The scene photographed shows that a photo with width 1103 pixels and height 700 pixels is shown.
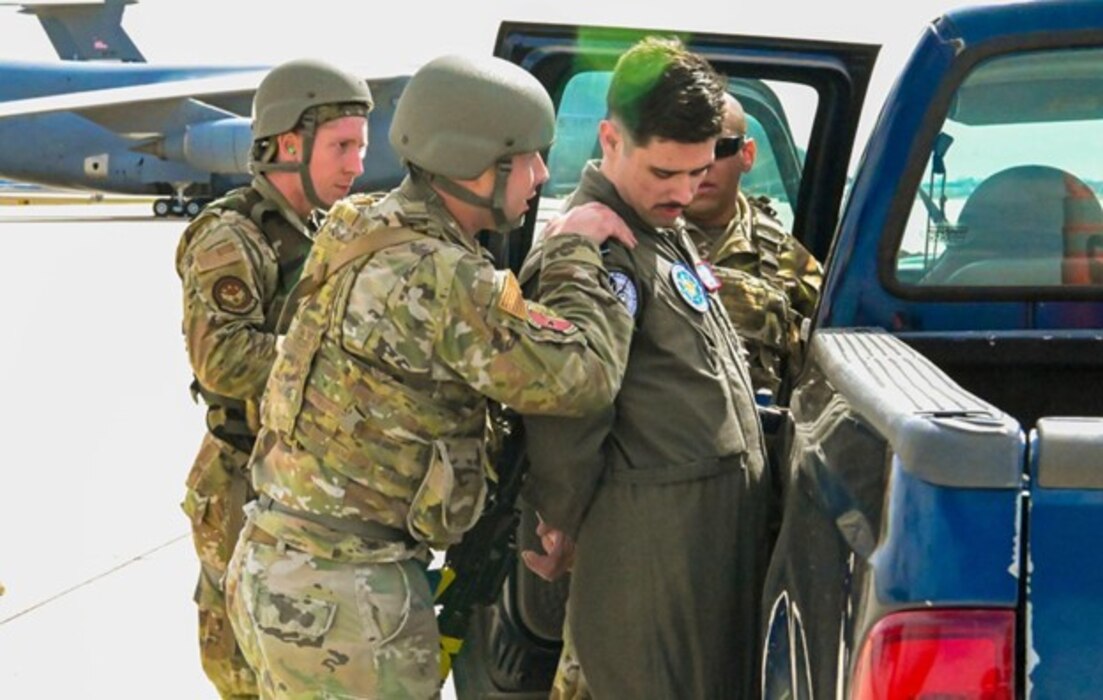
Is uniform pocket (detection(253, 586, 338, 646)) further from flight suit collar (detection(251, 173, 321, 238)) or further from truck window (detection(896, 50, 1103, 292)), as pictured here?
flight suit collar (detection(251, 173, 321, 238))

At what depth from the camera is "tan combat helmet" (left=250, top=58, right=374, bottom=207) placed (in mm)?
3744

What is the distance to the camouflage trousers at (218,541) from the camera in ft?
12.4

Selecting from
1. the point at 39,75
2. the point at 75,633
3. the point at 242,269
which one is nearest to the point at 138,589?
the point at 75,633

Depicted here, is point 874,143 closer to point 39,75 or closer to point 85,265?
point 85,265

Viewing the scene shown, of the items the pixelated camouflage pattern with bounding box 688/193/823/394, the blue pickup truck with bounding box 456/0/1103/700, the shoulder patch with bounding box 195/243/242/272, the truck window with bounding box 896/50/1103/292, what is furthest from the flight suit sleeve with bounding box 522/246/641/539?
the shoulder patch with bounding box 195/243/242/272

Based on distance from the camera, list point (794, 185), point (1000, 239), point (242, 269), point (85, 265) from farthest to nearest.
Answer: point (85, 265) < point (794, 185) < point (242, 269) < point (1000, 239)

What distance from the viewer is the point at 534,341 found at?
99.3 inches

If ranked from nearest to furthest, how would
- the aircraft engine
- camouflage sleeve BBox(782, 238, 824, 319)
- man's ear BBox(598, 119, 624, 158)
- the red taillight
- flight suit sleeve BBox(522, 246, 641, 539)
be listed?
the red taillight < flight suit sleeve BBox(522, 246, 641, 539) < man's ear BBox(598, 119, 624, 158) < camouflage sleeve BBox(782, 238, 824, 319) < the aircraft engine

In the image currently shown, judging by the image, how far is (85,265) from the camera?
22.4m

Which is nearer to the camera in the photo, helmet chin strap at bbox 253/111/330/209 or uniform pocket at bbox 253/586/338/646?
uniform pocket at bbox 253/586/338/646

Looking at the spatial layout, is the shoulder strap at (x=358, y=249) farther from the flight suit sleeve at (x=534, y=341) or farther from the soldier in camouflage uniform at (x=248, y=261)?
the soldier in camouflage uniform at (x=248, y=261)

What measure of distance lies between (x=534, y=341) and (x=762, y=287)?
4.24ft

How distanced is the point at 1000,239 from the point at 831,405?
915 millimetres

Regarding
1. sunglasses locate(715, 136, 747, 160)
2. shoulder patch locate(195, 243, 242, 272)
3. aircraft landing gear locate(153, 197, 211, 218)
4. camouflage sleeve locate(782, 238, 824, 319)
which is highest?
sunglasses locate(715, 136, 747, 160)
